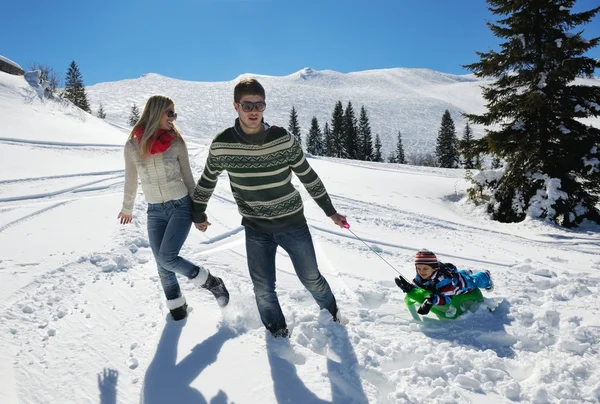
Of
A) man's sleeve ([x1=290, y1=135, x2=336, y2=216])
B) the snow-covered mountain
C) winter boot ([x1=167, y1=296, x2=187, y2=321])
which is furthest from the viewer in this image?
the snow-covered mountain

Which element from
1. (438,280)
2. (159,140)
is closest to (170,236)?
(159,140)

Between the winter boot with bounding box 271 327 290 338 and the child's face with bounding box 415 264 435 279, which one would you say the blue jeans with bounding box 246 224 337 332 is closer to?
the winter boot with bounding box 271 327 290 338

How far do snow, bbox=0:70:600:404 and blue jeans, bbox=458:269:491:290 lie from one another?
0.52 feet

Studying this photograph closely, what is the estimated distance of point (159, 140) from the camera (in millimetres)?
3414

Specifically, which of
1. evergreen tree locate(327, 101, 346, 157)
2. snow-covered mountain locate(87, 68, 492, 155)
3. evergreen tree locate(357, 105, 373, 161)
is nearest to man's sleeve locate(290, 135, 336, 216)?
evergreen tree locate(327, 101, 346, 157)

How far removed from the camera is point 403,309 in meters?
4.09

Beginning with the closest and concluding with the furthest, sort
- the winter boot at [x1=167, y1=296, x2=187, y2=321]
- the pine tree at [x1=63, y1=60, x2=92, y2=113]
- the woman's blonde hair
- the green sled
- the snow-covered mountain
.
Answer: the woman's blonde hair < the winter boot at [x1=167, y1=296, x2=187, y2=321] < the green sled < the pine tree at [x1=63, y1=60, x2=92, y2=113] < the snow-covered mountain

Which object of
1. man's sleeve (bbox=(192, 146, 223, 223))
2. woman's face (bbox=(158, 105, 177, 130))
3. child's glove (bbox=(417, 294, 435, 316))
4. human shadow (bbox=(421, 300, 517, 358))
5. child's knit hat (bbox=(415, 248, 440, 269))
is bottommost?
human shadow (bbox=(421, 300, 517, 358))

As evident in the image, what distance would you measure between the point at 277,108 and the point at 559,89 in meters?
95.1

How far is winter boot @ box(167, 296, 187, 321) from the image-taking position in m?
3.56

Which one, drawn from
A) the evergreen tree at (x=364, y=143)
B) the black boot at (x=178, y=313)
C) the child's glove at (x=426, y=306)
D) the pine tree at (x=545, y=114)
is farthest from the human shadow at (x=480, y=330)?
the evergreen tree at (x=364, y=143)

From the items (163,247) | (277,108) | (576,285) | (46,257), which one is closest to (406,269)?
(576,285)

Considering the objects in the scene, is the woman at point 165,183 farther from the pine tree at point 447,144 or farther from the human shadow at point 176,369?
the pine tree at point 447,144

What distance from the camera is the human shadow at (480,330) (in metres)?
3.35
